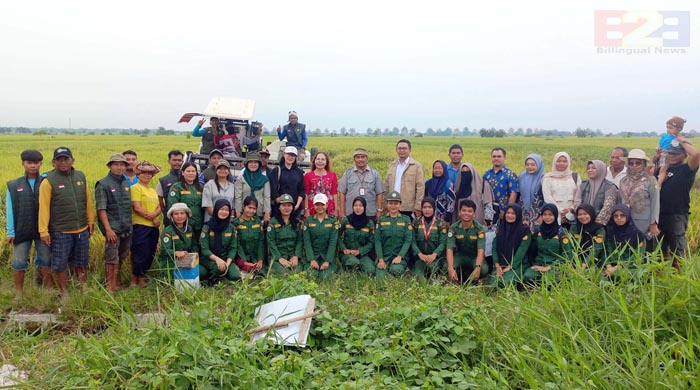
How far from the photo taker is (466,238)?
512 cm

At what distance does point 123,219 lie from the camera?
15.3 ft

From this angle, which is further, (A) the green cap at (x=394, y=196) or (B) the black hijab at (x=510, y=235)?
(A) the green cap at (x=394, y=196)

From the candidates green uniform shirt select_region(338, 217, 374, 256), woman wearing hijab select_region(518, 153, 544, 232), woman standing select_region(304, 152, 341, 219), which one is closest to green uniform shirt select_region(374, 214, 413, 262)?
green uniform shirt select_region(338, 217, 374, 256)

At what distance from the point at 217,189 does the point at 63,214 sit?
151cm

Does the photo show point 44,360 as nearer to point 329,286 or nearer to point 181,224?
point 181,224

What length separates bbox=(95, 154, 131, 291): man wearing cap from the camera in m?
4.55

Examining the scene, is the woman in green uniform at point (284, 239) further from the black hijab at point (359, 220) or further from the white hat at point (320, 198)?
the black hijab at point (359, 220)

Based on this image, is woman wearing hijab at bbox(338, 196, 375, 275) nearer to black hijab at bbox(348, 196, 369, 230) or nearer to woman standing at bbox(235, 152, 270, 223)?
black hijab at bbox(348, 196, 369, 230)

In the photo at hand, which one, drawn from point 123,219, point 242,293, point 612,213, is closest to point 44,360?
point 242,293

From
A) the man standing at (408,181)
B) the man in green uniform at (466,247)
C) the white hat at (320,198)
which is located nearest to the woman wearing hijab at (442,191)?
the man standing at (408,181)

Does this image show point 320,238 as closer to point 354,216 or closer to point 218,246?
point 354,216

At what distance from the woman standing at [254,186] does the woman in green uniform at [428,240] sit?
1.82 metres

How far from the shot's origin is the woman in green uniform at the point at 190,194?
16.4 ft

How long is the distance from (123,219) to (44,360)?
1788mm
